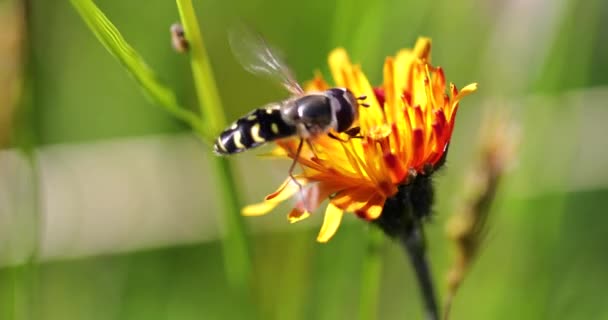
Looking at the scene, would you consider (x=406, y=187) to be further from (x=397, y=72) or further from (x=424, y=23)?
(x=424, y=23)

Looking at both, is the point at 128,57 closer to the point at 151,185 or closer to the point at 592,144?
the point at 151,185

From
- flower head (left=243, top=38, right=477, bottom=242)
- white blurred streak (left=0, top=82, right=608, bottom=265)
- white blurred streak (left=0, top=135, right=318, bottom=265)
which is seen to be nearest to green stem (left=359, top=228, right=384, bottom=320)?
flower head (left=243, top=38, right=477, bottom=242)

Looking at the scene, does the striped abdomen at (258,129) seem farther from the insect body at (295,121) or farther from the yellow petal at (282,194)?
the yellow petal at (282,194)

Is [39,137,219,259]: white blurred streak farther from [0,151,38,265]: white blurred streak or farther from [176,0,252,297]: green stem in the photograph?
[176,0,252,297]: green stem

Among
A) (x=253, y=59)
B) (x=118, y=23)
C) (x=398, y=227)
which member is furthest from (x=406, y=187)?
(x=118, y=23)

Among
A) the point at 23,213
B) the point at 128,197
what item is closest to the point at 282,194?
the point at 23,213
